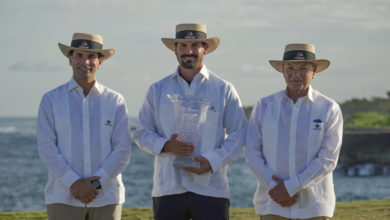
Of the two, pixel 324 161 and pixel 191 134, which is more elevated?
pixel 191 134

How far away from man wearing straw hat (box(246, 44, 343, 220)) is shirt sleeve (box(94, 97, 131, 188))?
0.91 m

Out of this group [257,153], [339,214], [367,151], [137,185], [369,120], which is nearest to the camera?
[257,153]

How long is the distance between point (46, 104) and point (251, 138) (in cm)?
156

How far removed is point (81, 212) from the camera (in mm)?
4496

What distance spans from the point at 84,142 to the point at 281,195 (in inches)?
58.5

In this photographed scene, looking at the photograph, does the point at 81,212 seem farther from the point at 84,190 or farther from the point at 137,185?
the point at 137,185

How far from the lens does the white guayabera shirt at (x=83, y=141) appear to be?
4.48m

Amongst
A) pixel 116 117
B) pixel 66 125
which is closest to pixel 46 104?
pixel 66 125

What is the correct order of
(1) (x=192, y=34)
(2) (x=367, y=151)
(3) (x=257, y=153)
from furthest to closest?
(2) (x=367, y=151) < (1) (x=192, y=34) < (3) (x=257, y=153)

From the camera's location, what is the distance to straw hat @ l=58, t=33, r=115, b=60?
4586 mm

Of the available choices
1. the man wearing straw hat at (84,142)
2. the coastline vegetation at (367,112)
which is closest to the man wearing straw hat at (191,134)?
the man wearing straw hat at (84,142)

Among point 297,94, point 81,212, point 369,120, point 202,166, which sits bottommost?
point 369,120

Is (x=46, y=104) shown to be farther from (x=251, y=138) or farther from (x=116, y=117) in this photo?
(x=251, y=138)

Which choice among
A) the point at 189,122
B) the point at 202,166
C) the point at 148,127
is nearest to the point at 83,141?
the point at 148,127
